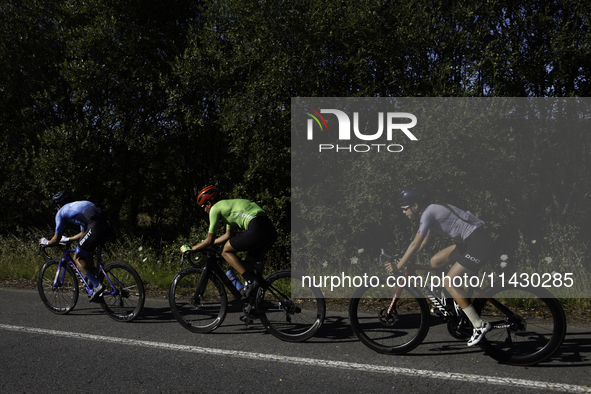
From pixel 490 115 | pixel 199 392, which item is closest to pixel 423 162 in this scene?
pixel 490 115

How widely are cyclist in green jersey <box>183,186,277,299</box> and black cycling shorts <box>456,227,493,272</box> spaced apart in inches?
88.2

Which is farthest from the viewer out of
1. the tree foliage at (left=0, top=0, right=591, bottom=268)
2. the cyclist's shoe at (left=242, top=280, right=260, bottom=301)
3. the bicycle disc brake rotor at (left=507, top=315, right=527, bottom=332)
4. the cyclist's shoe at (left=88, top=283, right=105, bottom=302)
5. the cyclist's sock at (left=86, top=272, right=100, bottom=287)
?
the tree foliage at (left=0, top=0, right=591, bottom=268)

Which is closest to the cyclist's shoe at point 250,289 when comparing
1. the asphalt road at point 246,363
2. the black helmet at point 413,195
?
the asphalt road at point 246,363

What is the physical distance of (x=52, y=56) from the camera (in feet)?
35.9

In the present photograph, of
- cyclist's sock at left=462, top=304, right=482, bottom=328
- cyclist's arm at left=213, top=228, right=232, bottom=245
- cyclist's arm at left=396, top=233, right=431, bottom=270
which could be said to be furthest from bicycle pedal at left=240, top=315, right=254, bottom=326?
cyclist's sock at left=462, top=304, right=482, bottom=328

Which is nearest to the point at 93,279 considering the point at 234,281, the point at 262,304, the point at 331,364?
the point at 234,281

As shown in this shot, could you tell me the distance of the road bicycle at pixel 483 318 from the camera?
3904mm

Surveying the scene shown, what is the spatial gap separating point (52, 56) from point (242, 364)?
1042 cm

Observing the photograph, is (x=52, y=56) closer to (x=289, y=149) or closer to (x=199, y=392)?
(x=289, y=149)

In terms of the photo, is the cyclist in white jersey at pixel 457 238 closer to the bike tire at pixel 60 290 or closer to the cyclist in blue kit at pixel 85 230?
the cyclist in blue kit at pixel 85 230

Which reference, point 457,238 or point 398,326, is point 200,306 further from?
point 457,238

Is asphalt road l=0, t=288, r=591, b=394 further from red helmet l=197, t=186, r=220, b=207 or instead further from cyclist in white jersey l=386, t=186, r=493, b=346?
red helmet l=197, t=186, r=220, b=207

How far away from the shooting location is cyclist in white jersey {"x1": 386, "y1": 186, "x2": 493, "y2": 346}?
13.4 feet

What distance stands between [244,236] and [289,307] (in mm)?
1005
